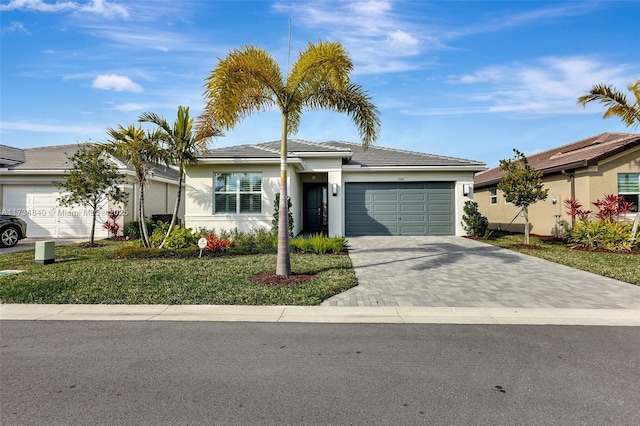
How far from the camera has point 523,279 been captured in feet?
26.6

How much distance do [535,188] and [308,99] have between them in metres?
9.37

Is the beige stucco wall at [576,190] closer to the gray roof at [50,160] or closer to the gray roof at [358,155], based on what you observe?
the gray roof at [358,155]

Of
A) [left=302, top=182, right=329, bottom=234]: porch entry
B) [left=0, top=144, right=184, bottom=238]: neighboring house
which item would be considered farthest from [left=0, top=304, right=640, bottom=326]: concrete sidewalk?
[left=302, top=182, right=329, bottom=234]: porch entry

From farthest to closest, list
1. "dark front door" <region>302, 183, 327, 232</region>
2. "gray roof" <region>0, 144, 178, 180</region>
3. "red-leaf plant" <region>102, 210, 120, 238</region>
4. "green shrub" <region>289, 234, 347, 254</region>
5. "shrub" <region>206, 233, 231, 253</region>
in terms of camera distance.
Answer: "dark front door" <region>302, 183, 327, 232</region> → "gray roof" <region>0, 144, 178, 180</region> → "red-leaf plant" <region>102, 210, 120, 238</region> → "green shrub" <region>289, 234, 347, 254</region> → "shrub" <region>206, 233, 231, 253</region>

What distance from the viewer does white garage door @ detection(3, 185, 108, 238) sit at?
1642 cm

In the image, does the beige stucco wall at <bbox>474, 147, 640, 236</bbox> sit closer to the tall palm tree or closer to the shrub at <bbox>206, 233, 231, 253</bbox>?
the tall palm tree

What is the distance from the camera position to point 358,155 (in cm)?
1828

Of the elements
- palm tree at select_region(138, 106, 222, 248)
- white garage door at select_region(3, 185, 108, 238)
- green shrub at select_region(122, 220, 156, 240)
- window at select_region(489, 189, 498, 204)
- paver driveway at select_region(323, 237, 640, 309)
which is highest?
palm tree at select_region(138, 106, 222, 248)

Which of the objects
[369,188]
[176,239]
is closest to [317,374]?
[176,239]

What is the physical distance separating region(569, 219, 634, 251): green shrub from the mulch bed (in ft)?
36.1

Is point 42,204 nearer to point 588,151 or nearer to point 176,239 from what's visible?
point 176,239

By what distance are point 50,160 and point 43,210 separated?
Result: 3.27 metres

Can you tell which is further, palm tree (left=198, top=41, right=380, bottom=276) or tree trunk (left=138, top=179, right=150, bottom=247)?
tree trunk (left=138, top=179, right=150, bottom=247)

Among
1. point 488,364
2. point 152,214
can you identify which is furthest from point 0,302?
point 152,214
